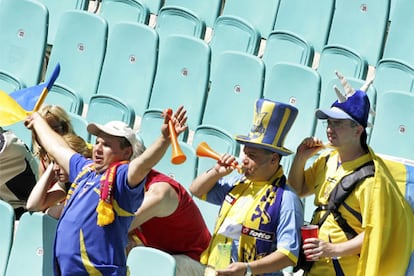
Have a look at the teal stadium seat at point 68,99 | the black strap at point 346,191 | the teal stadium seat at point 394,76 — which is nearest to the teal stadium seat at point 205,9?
the teal stadium seat at point 68,99

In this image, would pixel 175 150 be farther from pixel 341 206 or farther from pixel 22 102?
pixel 22 102

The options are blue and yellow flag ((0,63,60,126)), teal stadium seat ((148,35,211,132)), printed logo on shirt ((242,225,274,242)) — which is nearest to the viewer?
printed logo on shirt ((242,225,274,242))

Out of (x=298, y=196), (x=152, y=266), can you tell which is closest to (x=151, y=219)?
(x=152, y=266)

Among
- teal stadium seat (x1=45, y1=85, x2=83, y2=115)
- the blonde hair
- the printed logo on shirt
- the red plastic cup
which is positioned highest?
the blonde hair

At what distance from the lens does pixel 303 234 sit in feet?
15.5

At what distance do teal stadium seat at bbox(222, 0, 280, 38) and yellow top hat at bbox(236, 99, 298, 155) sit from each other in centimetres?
307

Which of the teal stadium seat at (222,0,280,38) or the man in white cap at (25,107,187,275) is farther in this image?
the teal stadium seat at (222,0,280,38)

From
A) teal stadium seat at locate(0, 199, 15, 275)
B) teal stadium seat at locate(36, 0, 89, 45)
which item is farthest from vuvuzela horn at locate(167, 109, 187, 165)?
teal stadium seat at locate(36, 0, 89, 45)

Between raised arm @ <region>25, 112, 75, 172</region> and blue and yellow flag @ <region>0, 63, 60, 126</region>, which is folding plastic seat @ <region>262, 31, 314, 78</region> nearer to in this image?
blue and yellow flag @ <region>0, 63, 60, 126</region>

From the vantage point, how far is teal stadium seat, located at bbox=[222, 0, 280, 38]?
7930 millimetres

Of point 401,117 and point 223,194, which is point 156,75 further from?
point 223,194

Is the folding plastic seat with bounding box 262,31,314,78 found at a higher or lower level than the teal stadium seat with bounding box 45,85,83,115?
higher

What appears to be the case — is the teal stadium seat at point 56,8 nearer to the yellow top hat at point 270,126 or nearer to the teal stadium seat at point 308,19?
the teal stadium seat at point 308,19

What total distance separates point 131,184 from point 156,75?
269 centimetres
